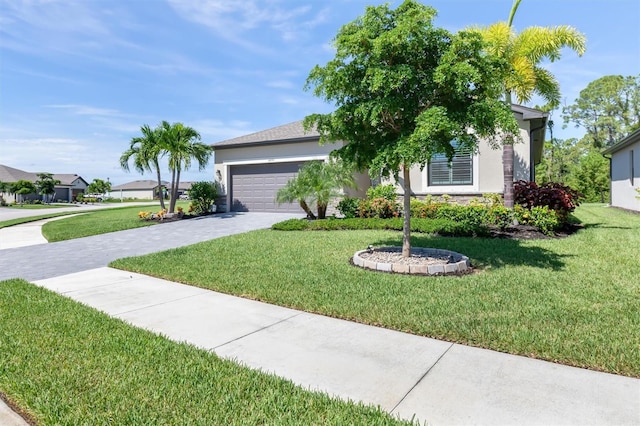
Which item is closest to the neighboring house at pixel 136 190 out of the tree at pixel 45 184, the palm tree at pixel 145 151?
the tree at pixel 45 184

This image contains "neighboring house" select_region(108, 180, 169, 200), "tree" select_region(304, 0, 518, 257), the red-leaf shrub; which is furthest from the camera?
"neighboring house" select_region(108, 180, 169, 200)

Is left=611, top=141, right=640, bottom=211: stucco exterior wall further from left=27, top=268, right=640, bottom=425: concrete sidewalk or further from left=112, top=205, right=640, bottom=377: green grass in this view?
left=27, top=268, right=640, bottom=425: concrete sidewalk

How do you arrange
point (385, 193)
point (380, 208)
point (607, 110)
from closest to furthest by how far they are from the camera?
point (380, 208) → point (385, 193) → point (607, 110)

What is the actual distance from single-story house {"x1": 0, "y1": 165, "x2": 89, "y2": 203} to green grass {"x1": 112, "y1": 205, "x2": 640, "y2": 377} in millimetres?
60972

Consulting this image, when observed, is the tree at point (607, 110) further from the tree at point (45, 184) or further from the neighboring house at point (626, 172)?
the tree at point (45, 184)

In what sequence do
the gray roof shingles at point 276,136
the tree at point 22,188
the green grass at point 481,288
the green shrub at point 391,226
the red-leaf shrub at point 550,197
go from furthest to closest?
the tree at point 22,188 < the gray roof shingles at point 276,136 < the red-leaf shrub at point 550,197 < the green shrub at point 391,226 < the green grass at point 481,288

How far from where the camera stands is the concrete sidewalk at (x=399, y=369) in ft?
8.15

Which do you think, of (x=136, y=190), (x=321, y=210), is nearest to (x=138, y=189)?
(x=136, y=190)

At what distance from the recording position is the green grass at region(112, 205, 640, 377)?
140 inches

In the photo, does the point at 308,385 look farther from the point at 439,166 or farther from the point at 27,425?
the point at 439,166

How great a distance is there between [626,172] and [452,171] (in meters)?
11.8

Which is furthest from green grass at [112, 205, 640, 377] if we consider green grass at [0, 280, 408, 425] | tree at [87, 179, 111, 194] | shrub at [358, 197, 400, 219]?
tree at [87, 179, 111, 194]

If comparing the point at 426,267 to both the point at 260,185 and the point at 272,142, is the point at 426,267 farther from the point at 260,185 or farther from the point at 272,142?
the point at 260,185

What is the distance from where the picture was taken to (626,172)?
18.6m
